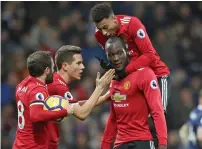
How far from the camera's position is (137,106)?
7168mm

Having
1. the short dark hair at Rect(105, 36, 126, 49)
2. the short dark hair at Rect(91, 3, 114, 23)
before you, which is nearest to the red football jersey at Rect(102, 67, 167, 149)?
the short dark hair at Rect(105, 36, 126, 49)

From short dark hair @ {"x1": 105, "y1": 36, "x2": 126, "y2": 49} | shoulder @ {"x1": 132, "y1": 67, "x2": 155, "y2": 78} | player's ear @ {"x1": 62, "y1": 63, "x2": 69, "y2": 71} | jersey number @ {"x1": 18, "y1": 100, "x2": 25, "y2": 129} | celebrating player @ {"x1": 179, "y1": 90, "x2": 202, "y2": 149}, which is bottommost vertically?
celebrating player @ {"x1": 179, "y1": 90, "x2": 202, "y2": 149}

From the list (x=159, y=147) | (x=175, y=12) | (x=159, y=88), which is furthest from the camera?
(x=175, y=12)

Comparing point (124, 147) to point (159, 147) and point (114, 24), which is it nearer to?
point (159, 147)

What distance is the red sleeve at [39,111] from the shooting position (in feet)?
22.7

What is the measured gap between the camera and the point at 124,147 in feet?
23.7

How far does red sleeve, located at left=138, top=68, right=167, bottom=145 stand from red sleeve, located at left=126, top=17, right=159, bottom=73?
21 cm

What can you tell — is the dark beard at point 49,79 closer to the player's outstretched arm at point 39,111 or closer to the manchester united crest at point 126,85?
the player's outstretched arm at point 39,111

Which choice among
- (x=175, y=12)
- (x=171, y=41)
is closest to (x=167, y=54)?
(x=171, y=41)

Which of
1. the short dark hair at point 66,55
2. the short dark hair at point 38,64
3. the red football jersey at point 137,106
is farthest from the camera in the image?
the short dark hair at point 66,55

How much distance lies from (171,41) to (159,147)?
24.8 ft

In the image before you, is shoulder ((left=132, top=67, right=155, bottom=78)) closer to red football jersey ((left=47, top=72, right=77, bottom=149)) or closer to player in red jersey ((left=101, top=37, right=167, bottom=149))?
player in red jersey ((left=101, top=37, right=167, bottom=149))

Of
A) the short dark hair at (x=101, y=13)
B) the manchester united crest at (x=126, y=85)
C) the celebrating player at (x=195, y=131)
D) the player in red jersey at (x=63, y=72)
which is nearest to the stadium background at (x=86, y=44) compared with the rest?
the celebrating player at (x=195, y=131)

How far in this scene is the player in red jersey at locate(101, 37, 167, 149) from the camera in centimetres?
704
